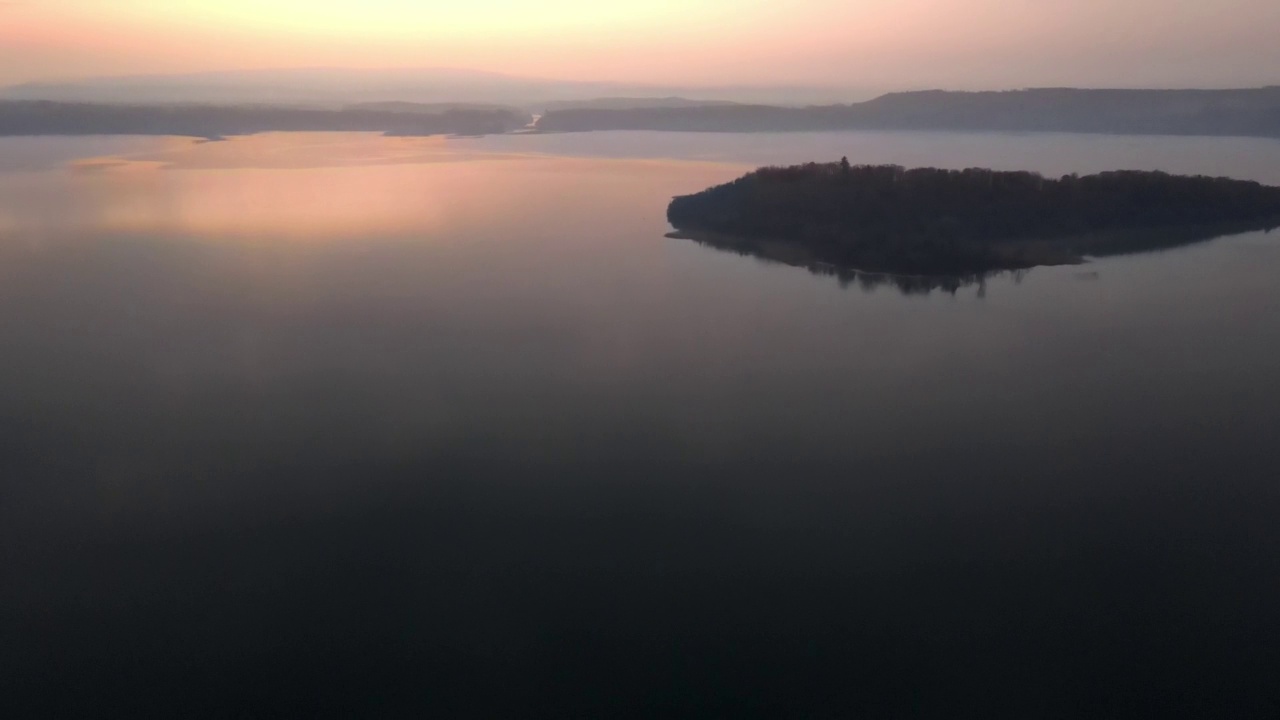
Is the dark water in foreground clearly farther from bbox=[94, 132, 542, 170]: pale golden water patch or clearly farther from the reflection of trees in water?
bbox=[94, 132, 542, 170]: pale golden water patch

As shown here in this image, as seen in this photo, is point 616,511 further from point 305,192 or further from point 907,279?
point 305,192

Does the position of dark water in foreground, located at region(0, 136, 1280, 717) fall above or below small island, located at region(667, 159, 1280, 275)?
below

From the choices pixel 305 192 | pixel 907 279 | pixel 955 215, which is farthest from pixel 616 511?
pixel 305 192

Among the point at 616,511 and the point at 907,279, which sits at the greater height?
the point at 907,279

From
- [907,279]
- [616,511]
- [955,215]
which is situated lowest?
[616,511]

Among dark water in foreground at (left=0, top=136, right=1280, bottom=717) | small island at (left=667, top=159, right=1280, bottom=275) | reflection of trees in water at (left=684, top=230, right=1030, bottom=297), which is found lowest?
dark water in foreground at (left=0, top=136, right=1280, bottom=717)

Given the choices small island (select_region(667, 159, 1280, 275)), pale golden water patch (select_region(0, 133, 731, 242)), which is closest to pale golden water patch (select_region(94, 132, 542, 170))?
pale golden water patch (select_region(0, 133, 731, 242))

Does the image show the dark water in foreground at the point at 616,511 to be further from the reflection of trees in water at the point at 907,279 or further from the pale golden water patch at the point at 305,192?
the pale golden water patch at the point at 305,192
